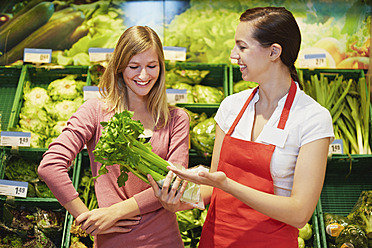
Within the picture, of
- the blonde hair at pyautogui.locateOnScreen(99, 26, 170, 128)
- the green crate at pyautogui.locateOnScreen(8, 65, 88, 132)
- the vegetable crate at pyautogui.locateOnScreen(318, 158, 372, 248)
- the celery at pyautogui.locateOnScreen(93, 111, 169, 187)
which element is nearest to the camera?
the celery at pyautogui.locateOnScreen(93, 111, 169, 187)

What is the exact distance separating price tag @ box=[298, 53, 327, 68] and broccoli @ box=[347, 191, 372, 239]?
1120mm

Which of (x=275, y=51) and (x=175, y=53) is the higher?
(x=175, y=53)

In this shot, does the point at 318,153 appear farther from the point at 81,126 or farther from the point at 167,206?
the point at 81,126

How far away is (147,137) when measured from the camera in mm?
2047

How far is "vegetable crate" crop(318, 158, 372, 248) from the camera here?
135 inches

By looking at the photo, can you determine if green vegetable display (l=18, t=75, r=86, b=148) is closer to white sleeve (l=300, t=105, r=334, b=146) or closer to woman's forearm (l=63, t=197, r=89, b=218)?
woman's forearm (l=63, t=197, r=89, b=218)

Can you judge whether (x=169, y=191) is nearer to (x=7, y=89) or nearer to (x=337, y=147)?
(x=337, y=147)

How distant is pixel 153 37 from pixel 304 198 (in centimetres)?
108

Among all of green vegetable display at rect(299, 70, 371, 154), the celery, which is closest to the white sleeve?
the celery

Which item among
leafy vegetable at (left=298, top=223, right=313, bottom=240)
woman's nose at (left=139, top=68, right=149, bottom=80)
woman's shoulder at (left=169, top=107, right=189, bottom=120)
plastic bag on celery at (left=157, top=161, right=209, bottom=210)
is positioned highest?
woman's nose at (left=139, top=68, right=149, bottom=80)

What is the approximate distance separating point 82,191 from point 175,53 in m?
1.42

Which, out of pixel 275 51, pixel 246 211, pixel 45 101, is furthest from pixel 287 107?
pixel 45 101

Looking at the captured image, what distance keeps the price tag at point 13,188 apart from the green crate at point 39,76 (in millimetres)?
557

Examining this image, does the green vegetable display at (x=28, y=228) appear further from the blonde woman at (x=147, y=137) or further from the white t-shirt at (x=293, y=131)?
the white t-shirt at (x=293, y=131)
